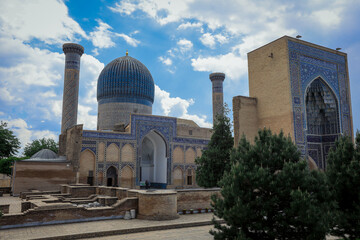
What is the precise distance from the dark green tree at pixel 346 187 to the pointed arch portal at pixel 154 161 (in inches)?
669

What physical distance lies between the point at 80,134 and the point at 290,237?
1592 centimetres

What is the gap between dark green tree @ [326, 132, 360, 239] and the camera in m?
5.23

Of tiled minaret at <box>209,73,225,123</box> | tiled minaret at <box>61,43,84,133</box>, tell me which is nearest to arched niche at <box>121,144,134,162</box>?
tiled minaret at <box>61,43,84,133</box>

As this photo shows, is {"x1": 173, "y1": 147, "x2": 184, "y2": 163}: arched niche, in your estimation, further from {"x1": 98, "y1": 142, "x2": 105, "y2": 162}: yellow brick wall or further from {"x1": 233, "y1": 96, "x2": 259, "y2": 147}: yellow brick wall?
{"x1": 233, "y1": 96, "x2": 259, "y2": 147}: yellow brick wall

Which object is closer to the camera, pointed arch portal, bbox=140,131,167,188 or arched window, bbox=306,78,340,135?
arched window, bbox=306,78,340,135

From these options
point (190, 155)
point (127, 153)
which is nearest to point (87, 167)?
point (127, 153)

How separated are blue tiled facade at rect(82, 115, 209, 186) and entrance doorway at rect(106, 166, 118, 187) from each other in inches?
19.2

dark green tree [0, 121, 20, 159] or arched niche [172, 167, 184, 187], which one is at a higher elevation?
dark green tree [0, 121, 20, 159]

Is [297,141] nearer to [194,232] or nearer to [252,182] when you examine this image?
[194,232]

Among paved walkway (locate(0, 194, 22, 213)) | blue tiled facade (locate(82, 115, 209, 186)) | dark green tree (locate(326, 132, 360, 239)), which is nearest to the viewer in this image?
dark green tree (locate(326, 132, 360, 239))

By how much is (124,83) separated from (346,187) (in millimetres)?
22280

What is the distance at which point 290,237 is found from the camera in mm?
4309

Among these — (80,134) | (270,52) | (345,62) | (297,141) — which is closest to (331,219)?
(297,141)

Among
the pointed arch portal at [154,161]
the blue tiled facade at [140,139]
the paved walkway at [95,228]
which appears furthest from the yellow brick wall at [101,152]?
the paved walkway at [95,228]
